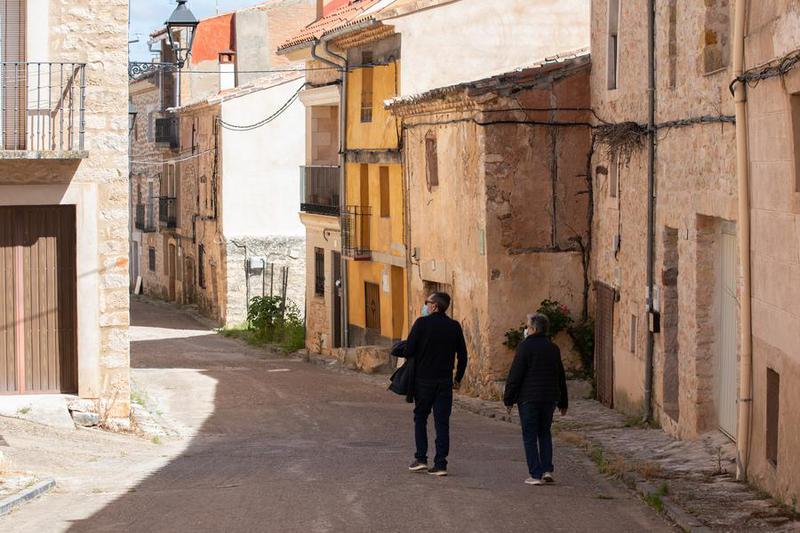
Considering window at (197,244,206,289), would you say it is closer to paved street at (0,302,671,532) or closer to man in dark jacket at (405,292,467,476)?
paved street at (0,302,671,532)

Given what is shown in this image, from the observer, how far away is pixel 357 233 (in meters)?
27.4

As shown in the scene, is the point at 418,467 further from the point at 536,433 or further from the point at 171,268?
the point at 171,268

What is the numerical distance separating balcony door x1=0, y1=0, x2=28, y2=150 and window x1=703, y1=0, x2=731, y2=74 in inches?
289

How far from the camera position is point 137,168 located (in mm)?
50625

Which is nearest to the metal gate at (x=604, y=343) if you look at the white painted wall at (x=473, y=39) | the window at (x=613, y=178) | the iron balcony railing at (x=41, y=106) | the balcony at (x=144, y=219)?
the window at (x=613, y=178)

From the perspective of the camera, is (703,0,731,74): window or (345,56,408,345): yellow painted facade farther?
(345,56,408,345): yellow painted facade

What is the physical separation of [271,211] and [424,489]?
2892 centimetres

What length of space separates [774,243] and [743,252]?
2.57 feet

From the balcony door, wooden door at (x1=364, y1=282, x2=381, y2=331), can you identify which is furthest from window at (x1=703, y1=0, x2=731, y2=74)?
wooden door at (x1=364, y1=282, x2=381, y2=331)

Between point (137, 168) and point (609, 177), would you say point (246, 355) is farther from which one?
point (137, 168)

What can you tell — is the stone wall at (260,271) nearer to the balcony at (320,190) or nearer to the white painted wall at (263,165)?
the white painted wall at (263,165)

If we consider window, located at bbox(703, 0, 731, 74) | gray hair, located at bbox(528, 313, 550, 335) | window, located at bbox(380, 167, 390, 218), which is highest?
window, located at bbox(703, 0, 731, 74)

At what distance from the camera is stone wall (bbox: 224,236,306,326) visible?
3819 centimetres

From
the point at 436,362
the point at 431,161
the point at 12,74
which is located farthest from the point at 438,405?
the point at 431,161
